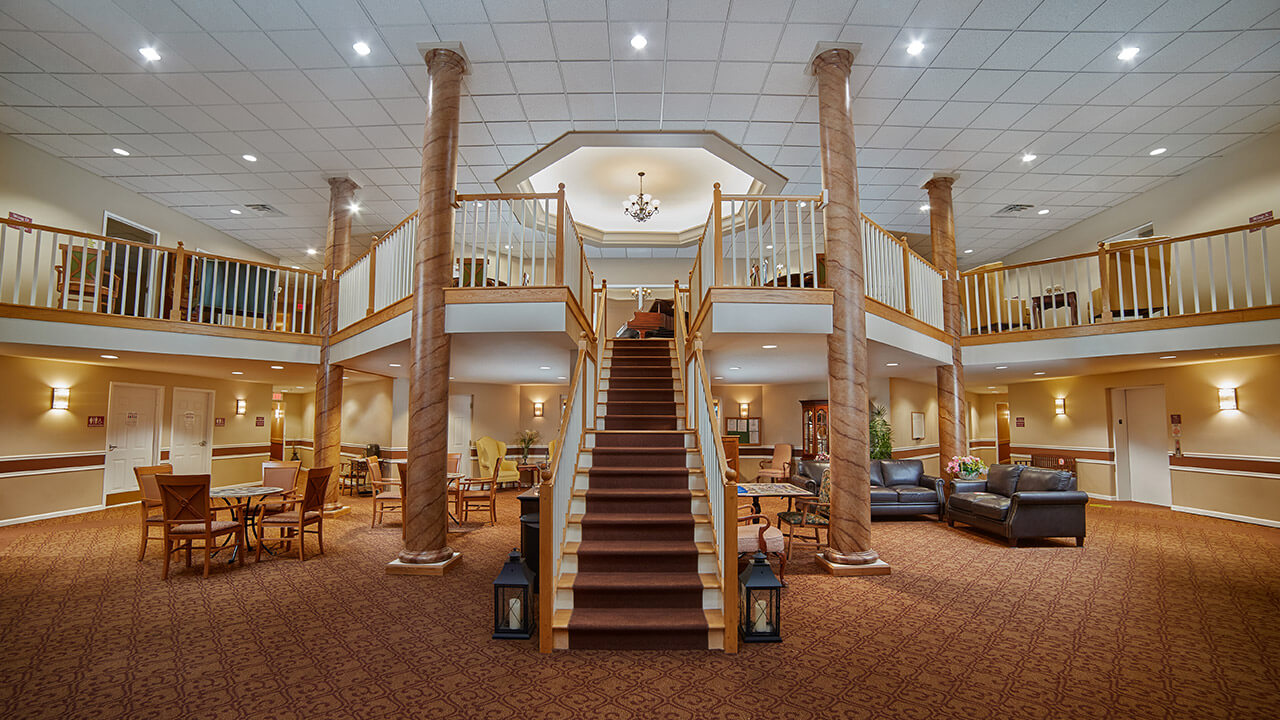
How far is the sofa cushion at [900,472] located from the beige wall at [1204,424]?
14.6ft

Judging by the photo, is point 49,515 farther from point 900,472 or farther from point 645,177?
point 900,472

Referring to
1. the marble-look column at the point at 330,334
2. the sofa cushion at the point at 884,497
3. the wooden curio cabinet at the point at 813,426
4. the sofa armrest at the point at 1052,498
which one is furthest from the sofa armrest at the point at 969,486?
the marble-look column at the point at 330,334

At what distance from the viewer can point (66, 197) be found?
8664 mm

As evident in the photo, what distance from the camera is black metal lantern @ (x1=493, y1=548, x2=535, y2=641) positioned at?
13.6ft

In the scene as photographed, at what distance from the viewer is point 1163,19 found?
5609 mm

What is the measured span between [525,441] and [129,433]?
7442 mm

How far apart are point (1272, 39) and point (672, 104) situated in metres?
6.33

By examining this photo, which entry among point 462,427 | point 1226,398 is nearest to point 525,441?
point 462,427

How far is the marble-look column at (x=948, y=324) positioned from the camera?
909cm

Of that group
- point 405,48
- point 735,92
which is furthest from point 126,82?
point 735,92

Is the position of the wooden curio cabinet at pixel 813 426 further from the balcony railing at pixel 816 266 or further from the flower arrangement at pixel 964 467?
the balcony railing at pixel 816 266

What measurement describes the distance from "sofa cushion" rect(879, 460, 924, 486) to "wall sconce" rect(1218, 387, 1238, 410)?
4.66 meters

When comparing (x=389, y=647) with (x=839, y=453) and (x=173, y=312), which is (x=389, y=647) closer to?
(x=839, y=453)

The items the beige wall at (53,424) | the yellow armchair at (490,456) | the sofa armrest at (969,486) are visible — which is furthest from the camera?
the yellow armchair at (490,456)
